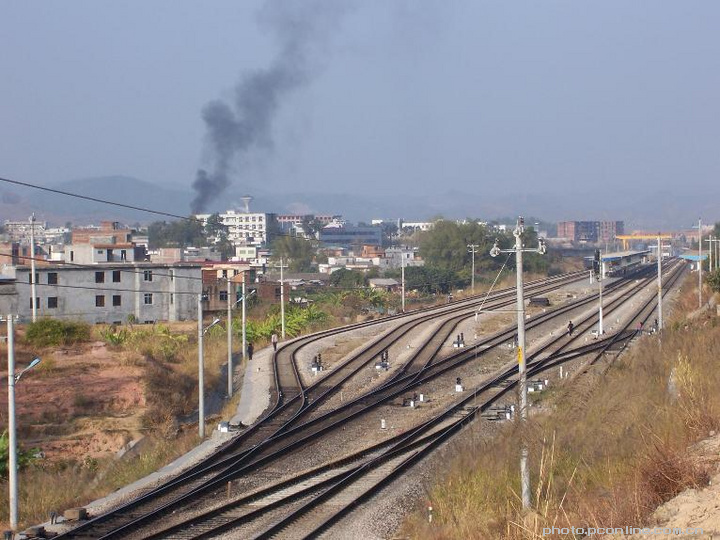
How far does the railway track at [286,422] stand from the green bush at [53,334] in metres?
8.93

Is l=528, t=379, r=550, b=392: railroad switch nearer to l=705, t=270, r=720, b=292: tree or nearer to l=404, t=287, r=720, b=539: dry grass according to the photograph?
l=404, t=287, r=720, b=539: dry grass

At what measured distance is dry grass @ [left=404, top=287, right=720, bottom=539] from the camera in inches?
363

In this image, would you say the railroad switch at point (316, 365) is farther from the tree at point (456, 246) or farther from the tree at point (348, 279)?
the tree at point (456, 246)

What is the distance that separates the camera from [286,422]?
845 inches

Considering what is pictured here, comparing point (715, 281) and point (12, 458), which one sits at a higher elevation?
point (715, 281)

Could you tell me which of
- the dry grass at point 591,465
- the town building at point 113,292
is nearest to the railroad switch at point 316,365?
the dry grass at point 591,465

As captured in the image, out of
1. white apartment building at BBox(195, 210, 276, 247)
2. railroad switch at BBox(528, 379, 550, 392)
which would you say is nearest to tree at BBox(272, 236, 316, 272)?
white apartment building at BBox(195, 210, 276, 247)

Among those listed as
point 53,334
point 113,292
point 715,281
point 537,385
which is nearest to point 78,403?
point 53,334

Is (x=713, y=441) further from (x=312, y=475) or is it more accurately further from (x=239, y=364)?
(x=239, y=364)

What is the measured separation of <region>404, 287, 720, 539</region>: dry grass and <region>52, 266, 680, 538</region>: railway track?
3957 millimetres

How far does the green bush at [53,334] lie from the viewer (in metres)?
37.0

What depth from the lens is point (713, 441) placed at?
10.5m

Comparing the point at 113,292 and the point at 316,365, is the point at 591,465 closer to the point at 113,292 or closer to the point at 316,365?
the point at 316,365

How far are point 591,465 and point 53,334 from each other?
96.3 ft
